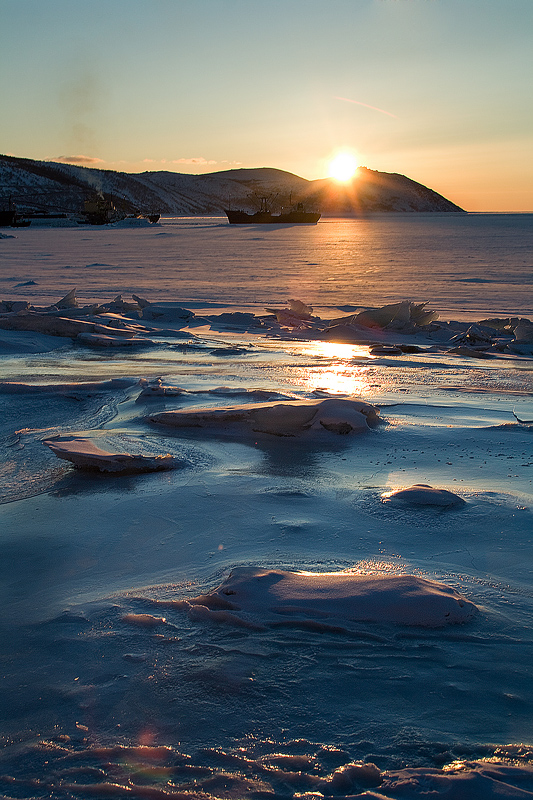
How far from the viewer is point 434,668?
1601 mm

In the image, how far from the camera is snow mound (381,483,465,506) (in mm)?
2654

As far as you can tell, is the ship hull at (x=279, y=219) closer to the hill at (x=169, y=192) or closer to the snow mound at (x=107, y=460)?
the hill at (x=169, y=192)

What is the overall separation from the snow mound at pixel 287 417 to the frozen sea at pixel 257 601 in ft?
0.18

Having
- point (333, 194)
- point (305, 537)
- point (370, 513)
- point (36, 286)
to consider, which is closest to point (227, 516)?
point (305, 537)

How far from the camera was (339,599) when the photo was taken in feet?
6.13

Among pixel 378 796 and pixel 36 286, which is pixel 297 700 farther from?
pixel 36 286

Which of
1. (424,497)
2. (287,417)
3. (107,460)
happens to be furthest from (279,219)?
(424,497)

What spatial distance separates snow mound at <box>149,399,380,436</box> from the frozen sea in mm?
54

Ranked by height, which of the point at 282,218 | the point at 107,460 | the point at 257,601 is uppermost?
the point at 282,218

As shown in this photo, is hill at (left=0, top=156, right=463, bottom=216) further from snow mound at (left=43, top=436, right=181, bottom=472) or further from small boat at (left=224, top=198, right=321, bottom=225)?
snow mound at (left=43, top=436, right=181, bottom=472)

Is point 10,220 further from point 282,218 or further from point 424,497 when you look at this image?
point 424,497

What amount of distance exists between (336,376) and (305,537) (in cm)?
312

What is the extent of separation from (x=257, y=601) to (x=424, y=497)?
110 centimetres

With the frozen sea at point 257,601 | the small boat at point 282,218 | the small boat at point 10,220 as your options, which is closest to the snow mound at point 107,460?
the frozen sea at point 257,601
